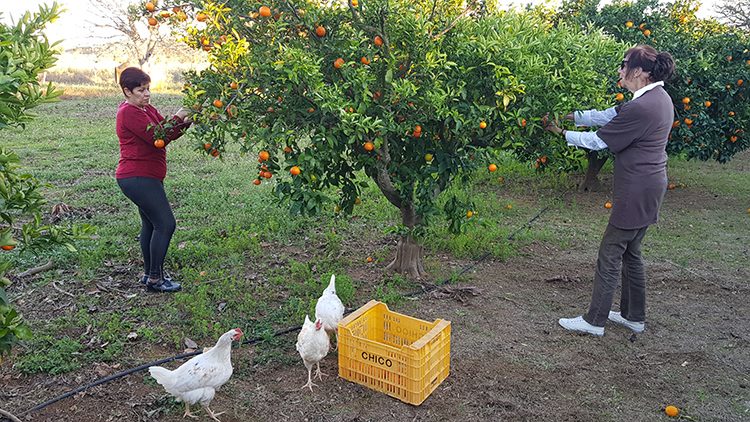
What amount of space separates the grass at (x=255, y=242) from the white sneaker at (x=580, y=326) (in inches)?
45.8

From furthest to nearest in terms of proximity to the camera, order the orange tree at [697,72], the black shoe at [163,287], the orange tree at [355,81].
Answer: the orange tree at [697,72] → the black shoe at [163,287] → the orange tree at [355,81]

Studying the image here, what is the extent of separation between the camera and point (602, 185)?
9461 millimetres

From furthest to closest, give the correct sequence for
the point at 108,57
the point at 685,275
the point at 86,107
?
the point at 108,57 < the point at 86,107 < the point at 685,275

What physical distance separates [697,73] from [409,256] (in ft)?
16.6

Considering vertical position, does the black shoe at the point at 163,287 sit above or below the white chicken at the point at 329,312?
below

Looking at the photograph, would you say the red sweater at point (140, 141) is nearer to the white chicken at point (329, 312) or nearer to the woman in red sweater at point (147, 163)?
the woman in red sweater at point (147, 163)

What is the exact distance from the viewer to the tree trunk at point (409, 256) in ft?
18.2

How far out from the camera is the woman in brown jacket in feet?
13.8

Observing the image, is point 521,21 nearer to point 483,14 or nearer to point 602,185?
point 483,14

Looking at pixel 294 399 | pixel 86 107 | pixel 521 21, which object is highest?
pixel 521 21

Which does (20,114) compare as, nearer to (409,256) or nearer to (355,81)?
(355,81)

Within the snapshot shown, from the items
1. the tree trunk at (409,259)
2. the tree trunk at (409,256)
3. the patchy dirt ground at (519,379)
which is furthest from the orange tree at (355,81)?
the patchy dirt ground at (519,379)

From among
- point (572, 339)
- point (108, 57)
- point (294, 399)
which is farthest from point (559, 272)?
point (108, 57)

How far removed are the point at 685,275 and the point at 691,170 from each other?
5.88 m
